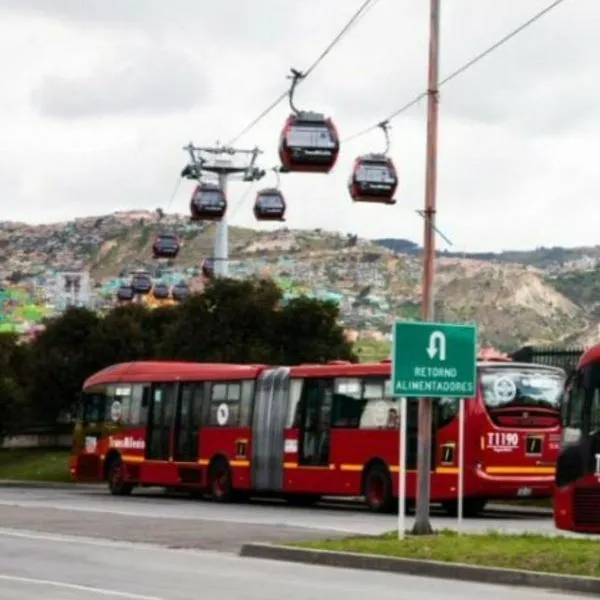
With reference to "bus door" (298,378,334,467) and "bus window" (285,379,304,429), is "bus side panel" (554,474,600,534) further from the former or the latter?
"bus window" (285,379,304,429)

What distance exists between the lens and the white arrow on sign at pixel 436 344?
24641 millimetres

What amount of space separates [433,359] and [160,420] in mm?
21186

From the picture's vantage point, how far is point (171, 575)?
831 inches

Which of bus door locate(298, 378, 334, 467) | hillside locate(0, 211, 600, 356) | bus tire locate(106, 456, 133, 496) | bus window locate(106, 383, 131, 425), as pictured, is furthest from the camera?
hillside locate(0, 211, 600, 356)

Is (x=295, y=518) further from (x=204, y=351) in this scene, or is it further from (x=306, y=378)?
(x=204, y=351)

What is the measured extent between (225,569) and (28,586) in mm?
3291

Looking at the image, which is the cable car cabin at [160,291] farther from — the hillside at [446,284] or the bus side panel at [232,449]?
the bus side panel at [232,449]

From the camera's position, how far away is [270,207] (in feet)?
180

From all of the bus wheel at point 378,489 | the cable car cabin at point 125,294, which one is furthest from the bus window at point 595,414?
the cable car cabin at point 125,294

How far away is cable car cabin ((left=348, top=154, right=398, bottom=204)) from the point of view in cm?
3819

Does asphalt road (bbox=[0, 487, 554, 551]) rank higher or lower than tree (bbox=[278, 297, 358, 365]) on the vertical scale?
lower

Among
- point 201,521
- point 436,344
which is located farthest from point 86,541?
point 436,344

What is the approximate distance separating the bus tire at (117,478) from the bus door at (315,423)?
7.99 metres

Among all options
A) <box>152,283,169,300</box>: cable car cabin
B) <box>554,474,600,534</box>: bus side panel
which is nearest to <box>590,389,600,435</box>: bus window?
<box>554,474,600,534</box>: bus side panel
